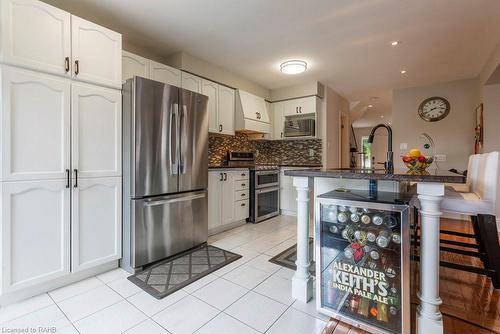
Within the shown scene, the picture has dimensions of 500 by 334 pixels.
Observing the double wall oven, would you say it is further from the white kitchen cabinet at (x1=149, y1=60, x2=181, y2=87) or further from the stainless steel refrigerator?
the white kitchen cabinet at (x1=149, y1=60, x2=181, y2=87)

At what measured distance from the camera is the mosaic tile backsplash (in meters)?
4.22

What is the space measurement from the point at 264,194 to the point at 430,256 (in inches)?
115

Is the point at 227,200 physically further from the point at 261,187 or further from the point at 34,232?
the point at 34,232

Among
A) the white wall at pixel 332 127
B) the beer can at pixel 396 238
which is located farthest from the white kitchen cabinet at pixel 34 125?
the white wall at pixel 332 127

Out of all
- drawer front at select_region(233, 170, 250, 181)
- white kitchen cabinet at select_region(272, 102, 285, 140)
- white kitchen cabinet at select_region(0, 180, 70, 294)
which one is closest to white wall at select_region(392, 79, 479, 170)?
white kitchen cabinet at select_region(272, 102, 285, 140)

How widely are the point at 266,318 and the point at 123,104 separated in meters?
2.20

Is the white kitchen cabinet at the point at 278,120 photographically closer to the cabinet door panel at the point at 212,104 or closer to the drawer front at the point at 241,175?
the drawer front at the point at 241,175

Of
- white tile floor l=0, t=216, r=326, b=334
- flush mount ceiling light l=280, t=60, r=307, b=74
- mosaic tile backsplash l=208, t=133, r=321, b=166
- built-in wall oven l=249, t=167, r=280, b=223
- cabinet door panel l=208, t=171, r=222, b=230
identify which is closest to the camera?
white tile floor l=0, t=216, r=326, b=334

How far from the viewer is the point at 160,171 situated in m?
2.38

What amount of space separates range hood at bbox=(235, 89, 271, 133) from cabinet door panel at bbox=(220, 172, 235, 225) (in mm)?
1014

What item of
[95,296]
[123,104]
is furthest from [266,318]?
[123,104]

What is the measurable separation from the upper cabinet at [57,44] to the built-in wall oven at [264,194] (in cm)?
239

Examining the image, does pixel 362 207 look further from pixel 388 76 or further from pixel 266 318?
pixel 388 76

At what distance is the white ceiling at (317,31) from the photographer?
224 centimetres
